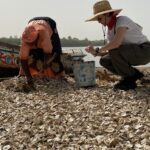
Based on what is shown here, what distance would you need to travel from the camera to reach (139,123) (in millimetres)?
5461

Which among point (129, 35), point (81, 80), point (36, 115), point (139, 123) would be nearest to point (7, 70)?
point (81, 80)

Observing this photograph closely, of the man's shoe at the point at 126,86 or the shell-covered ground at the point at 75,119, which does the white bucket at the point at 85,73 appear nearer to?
the shell-covered ground at the point at 75,119

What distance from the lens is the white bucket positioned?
8.80 m

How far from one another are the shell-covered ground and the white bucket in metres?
0.19

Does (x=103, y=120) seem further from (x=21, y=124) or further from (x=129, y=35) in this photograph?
(x=129, y=35)

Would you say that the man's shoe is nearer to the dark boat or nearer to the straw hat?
the straw hat

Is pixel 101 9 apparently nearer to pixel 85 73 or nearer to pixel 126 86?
→ pixel 126 86

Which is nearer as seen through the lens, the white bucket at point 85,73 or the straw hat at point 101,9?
the straw hat at point 101,9

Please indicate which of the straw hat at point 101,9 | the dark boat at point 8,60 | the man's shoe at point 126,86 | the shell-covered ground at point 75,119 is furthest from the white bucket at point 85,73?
the dark boat at point 8,60

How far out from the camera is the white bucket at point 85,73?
880 centimetres

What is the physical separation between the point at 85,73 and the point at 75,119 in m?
3.04

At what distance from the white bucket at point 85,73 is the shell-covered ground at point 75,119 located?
0.63 feet

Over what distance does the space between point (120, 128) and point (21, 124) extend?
129 centimetres

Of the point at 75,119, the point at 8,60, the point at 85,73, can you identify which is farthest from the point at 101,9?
the point at 8,60
